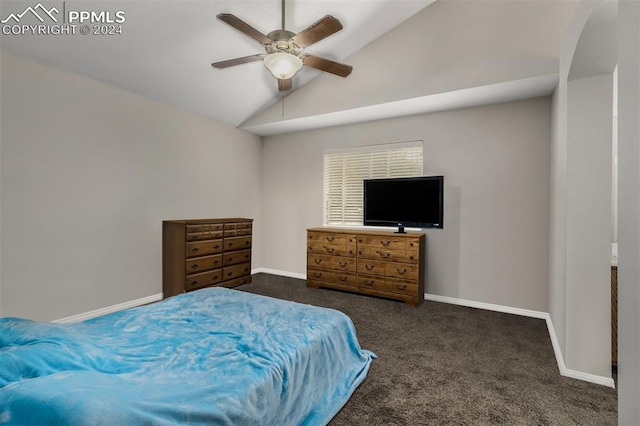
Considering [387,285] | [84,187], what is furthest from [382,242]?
[84,187]

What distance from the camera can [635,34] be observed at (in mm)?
985

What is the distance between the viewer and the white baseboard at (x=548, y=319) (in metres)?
2.21

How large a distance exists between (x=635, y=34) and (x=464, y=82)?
103 inches

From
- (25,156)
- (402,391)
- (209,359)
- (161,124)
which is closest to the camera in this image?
(209,359)

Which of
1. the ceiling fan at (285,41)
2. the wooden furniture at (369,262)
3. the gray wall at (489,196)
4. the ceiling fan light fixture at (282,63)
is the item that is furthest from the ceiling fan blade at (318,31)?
the wooden furniture at (369,262)

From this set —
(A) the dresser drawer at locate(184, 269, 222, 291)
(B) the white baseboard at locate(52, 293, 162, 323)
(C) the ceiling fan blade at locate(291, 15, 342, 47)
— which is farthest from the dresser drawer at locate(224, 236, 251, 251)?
(C) the ceiling fan blade at locate(291, 15, 342, 47)

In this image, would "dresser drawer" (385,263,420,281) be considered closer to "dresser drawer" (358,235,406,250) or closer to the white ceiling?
"dresser drawer" (358,235,406,250)

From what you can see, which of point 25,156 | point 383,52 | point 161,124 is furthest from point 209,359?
point 383,52

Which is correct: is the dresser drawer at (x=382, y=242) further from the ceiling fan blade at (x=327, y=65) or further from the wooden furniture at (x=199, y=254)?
the ceiling fan blade at (x=327, y=65)

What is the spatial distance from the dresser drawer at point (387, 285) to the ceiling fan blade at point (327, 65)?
102 inches

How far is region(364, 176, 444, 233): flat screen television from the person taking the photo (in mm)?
3875

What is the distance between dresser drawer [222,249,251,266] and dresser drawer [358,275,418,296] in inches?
69.9

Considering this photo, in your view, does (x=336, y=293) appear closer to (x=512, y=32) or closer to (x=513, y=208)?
(x=513, y=208)

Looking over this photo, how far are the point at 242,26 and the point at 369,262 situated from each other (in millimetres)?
3087
